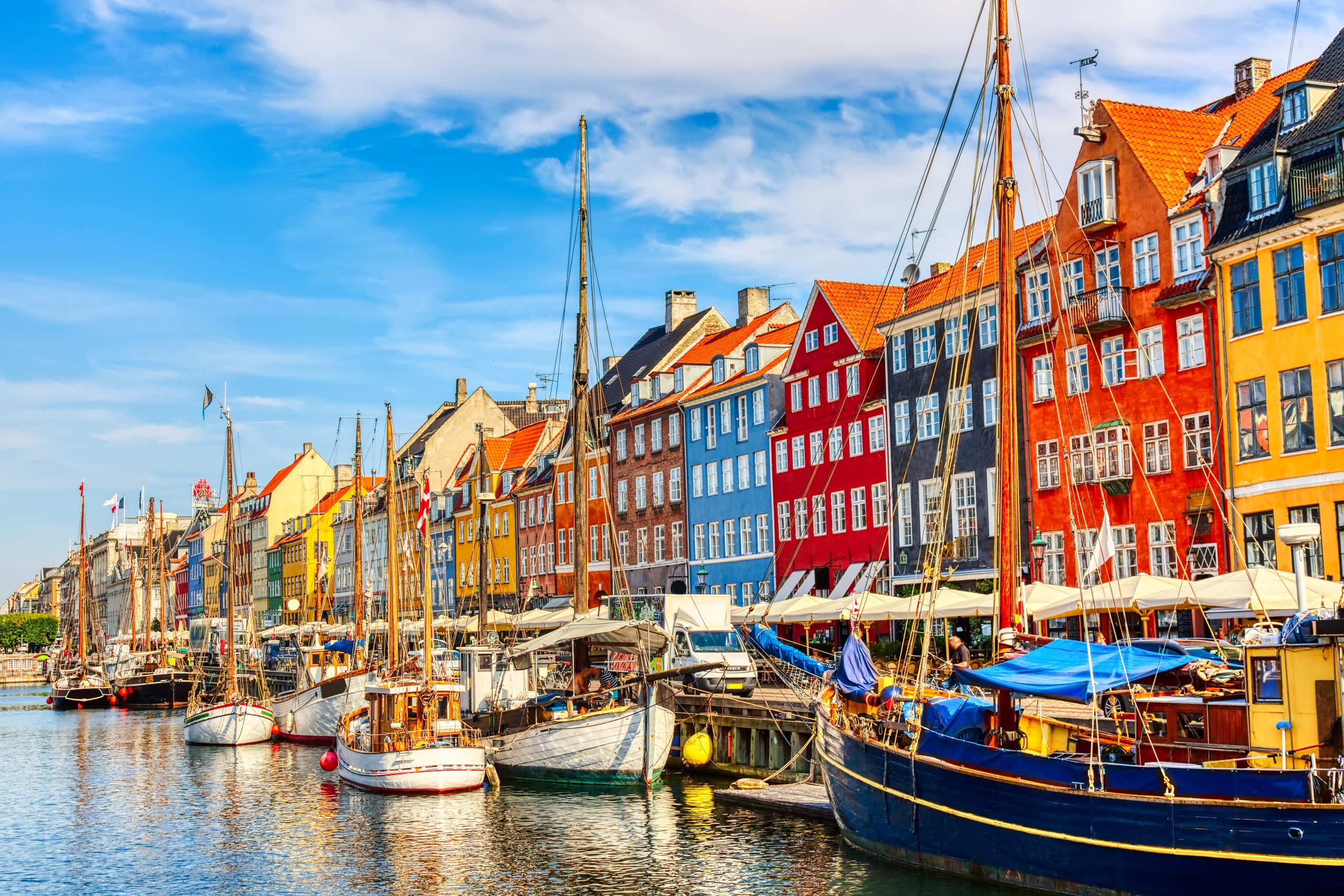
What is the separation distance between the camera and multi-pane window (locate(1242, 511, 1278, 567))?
3869cm

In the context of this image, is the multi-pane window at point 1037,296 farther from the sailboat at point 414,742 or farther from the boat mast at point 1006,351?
the boat mast at point 1006,351

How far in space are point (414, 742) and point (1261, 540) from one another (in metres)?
23.6

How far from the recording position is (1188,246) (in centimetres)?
4300

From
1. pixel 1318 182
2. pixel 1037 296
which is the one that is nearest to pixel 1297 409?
pixel 1318 182

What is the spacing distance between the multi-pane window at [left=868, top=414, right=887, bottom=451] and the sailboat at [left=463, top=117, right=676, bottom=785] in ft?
47.7

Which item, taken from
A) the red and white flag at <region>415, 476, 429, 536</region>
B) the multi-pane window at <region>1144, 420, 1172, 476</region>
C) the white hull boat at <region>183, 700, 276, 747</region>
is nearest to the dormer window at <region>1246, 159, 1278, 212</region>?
the multi-pane window at <region>1144, 420, 1172, 476</region>

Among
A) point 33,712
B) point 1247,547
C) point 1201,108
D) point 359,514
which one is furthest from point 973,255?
point 33,712

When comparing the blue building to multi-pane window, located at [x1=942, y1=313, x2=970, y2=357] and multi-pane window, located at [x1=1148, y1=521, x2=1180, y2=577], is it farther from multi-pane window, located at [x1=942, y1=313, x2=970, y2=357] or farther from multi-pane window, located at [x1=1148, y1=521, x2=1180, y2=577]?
multi-pane window, located at [x1=1148, y1=521, x2=1180, y2=577]

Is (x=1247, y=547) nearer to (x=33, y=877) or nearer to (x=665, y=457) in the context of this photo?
(x=33, y=877)

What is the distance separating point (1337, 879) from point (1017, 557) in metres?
7.73

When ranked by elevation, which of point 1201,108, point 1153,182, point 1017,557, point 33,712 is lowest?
point 33,712

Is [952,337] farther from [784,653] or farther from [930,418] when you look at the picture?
[784,653]

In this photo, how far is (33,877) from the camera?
29.3 metres

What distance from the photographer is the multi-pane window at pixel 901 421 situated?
55875 mm
